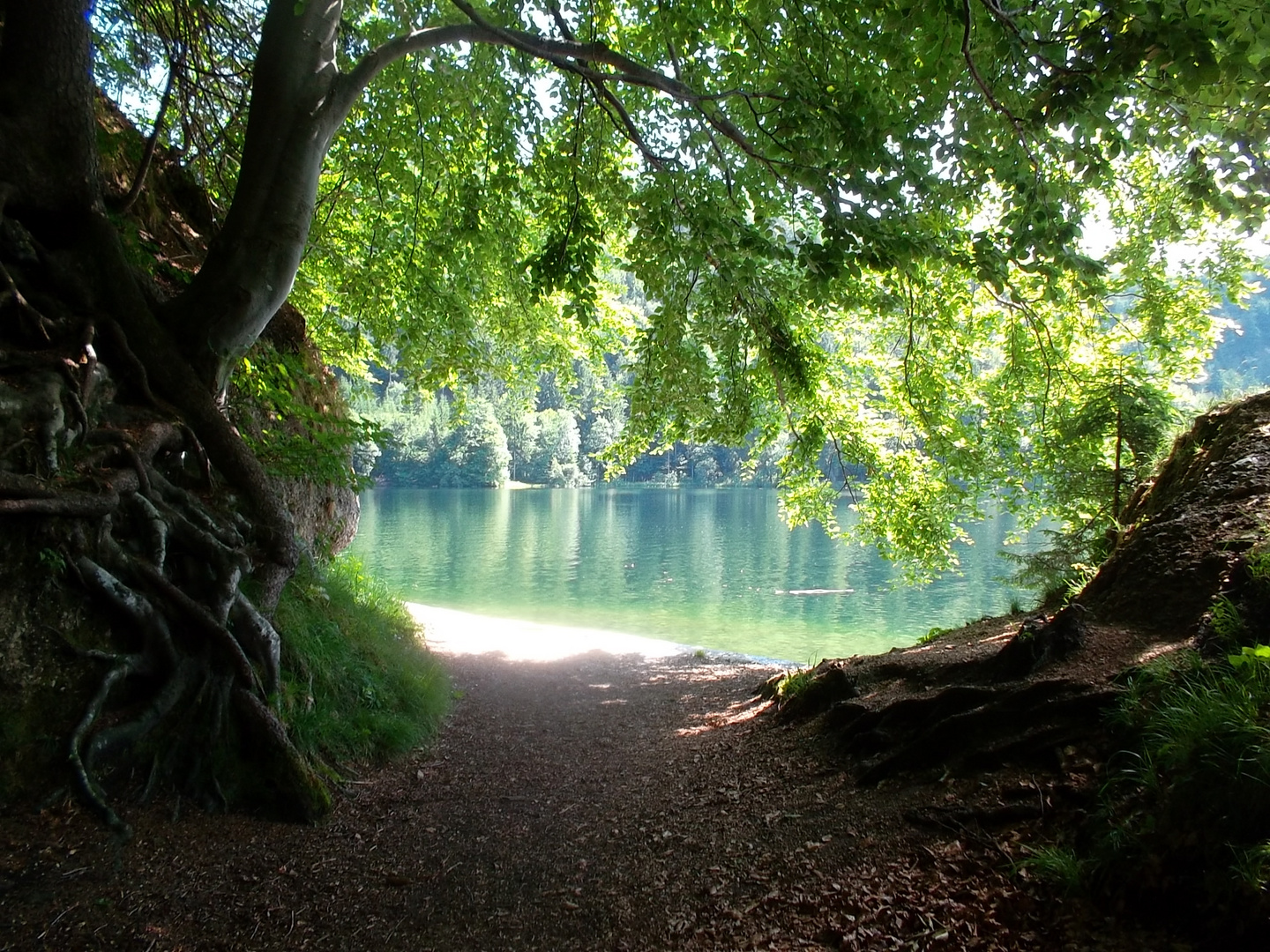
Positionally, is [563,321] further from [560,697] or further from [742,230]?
[742,230]

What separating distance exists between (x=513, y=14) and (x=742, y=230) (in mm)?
3284

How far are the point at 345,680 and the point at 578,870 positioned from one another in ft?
9.03

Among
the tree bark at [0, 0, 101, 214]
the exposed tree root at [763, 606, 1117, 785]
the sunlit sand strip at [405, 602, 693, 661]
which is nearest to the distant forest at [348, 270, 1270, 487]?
the sunlit sand strip at [405, 602, 693, 661]

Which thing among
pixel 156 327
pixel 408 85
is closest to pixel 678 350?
pixel 408 85

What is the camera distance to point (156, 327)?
16.0ft

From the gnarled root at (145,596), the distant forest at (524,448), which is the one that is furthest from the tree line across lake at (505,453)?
the gnarled root at (145,596)

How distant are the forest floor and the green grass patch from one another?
374 mm

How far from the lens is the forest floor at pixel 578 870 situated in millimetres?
2611

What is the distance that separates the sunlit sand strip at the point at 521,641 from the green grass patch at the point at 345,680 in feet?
16.1

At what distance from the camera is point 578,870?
147 inches

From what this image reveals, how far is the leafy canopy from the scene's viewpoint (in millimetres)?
3691

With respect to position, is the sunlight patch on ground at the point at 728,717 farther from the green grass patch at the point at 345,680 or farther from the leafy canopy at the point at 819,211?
the leafy canopy at the point at 819,211

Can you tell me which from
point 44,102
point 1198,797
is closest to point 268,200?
point 44,102

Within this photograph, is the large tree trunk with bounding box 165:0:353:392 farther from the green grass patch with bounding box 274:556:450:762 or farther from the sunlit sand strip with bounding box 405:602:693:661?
the sunlit sand strip with bounding box 405:602:693:661
